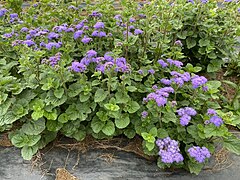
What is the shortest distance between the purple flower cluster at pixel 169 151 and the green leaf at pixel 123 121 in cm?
29

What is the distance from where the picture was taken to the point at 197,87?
2.50m

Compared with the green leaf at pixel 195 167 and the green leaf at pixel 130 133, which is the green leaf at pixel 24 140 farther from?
the green leaf at pixel 195 167

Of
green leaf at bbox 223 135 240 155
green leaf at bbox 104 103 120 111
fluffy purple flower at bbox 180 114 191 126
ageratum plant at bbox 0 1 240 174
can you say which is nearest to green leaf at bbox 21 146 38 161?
ageratum plant at bbox 0 1 240 174

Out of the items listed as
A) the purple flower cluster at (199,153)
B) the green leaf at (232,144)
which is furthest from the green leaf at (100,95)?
the green leaf at (232,144)

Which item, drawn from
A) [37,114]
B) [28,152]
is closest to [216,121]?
[37,114]

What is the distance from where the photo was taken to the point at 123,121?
2.52 m

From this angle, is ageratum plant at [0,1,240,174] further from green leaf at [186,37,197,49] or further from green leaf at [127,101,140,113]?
green leaf at [186,37,197,49]

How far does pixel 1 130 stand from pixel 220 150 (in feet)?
6.41

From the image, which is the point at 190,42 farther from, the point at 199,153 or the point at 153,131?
the point at 199,153

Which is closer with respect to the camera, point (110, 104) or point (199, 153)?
point (199, 153)

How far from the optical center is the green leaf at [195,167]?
243 centimetres

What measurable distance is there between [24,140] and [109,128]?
70 cm

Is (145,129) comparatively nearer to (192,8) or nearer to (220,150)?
(220,150)

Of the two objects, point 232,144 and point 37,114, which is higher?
point 37,114
